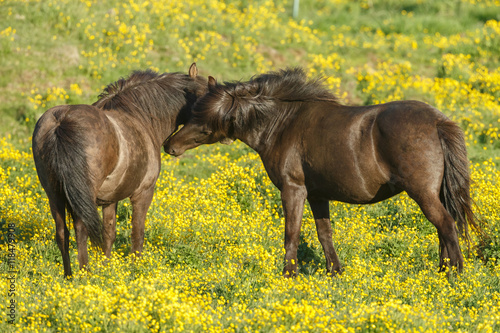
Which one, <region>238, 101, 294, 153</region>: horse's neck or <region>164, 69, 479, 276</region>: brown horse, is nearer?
<region>164, 69, 479, 276</region>: brown horse

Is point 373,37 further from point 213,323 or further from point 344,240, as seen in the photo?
point 213,323

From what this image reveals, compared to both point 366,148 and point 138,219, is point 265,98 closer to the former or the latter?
point 366,148

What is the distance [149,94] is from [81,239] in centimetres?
208

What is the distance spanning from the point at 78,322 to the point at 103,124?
6.49 feet

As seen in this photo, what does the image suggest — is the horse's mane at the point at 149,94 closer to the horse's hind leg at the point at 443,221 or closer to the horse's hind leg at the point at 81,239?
the horse's hind leg at the point at 81,239

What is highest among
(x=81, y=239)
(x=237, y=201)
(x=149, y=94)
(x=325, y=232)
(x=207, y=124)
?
(x=149, y=94)

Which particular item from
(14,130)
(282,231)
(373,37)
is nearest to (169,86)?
(282,231)

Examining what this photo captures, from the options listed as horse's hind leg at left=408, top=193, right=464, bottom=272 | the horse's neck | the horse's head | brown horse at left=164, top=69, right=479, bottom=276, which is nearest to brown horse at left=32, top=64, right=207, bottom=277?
the horse's head

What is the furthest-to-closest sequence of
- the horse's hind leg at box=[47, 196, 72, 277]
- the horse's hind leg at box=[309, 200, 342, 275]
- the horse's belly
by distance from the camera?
1. the horse's hind leg at box=[309, 200, 342, 275]
2. the horse's belly
3. the horse's hind leg at box=[47, 196, 72, 277]

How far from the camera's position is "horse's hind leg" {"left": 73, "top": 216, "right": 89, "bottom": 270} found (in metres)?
5.64

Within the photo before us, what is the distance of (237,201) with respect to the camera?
8.38 metres

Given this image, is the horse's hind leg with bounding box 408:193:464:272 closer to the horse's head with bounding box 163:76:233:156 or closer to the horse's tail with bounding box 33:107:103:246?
the horse's head with bounding box 163:76:233:156

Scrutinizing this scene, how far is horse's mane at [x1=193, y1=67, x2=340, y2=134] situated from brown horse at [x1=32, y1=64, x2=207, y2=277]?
618 millimetres

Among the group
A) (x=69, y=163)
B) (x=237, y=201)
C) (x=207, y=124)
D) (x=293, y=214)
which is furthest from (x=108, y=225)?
(x=237, y=201)
